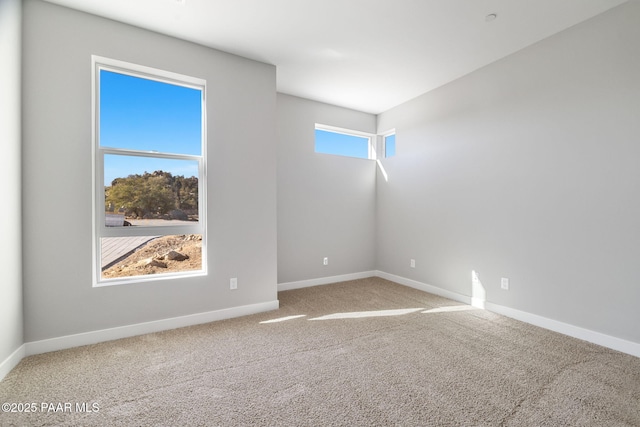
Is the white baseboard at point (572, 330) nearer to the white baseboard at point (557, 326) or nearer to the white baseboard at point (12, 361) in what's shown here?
the white baseboard at point (557, 326)

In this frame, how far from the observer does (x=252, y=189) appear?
320 centimetres

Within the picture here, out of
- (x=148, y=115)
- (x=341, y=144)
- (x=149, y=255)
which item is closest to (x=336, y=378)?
(x=149, y=255)

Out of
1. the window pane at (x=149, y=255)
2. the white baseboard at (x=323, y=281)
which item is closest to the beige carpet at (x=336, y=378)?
the window pane at (x=149, y=255)

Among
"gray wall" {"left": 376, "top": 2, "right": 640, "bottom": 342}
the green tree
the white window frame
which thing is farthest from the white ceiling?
the green tree

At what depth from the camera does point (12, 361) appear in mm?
2055

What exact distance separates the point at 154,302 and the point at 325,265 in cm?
244

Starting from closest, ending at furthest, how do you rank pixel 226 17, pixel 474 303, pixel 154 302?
pixel 226 17
pixel 154 302
pixel 474 303

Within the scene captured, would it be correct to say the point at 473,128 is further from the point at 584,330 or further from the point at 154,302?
the point at 154,302

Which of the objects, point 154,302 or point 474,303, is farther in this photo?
point 474,303

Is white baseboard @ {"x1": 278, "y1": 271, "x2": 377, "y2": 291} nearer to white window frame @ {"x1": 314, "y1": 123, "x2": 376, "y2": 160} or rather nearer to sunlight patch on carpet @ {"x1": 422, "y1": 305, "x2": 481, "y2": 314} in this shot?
sunlight patch on carpet @ {"x1": 422, "y1": 305, "x2": 481, "y2": 314}

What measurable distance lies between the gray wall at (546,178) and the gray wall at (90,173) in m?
2.40

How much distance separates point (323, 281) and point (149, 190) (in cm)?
271

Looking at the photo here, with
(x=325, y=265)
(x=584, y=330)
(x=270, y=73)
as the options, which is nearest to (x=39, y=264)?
(x=270, y=73)

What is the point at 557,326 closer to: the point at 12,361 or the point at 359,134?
the point at 359,134
